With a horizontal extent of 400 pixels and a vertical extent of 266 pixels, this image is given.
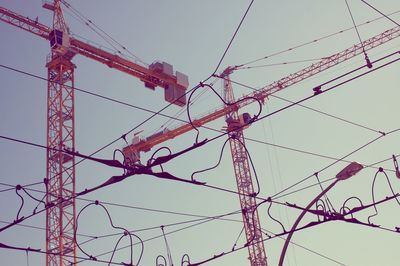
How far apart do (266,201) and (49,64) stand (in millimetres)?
37422

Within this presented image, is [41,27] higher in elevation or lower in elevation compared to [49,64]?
higher

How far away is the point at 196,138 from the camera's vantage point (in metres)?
8.59

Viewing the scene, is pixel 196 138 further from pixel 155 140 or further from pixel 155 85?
pixel 155 140

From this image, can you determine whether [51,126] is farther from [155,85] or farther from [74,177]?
[155,85]

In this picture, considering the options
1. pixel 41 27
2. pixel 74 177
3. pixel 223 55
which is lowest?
pixel 223 55

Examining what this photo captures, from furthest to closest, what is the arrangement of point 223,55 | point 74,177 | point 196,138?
point 74,177 < point 223,55 < point 196,138

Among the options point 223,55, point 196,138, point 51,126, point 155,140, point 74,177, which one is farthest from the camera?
point 155,140

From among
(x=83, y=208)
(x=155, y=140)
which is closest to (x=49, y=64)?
(x=155, y=140)

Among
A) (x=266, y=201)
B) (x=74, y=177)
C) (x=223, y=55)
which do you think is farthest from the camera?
(x=74, y=177)

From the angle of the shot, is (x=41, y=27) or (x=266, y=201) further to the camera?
(x=41, y=27)

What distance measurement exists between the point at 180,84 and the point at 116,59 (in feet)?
20.4

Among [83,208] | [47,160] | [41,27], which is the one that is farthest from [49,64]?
Result: [83,208]

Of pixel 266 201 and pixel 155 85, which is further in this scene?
pixel 155 85

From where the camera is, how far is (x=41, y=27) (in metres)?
47.2
